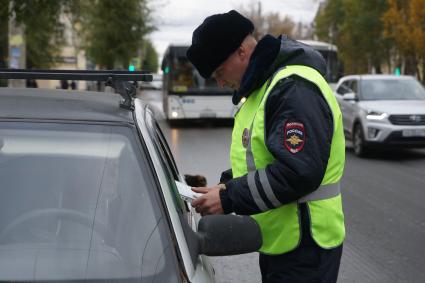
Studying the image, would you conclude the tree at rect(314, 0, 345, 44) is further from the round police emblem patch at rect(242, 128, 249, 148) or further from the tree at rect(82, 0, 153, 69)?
A: the round police emblem patch at rect(242, 128, 249, 148)

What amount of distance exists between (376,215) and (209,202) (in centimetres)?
613

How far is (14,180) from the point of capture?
2768 millimetres

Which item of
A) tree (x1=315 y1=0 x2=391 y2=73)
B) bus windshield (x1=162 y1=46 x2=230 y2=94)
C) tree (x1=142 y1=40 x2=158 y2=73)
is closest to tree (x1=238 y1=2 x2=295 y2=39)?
tree (x1=142 y1=40 x2=158 y2=73)

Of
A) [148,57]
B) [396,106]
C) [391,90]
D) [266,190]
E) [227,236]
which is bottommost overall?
[148,57]

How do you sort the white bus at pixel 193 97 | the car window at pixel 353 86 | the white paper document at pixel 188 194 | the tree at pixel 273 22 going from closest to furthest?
1. the white paper document at pixel 188 194
2. the car window at pixel 353 86
3. the white bus at pixel 193 97
4. the tree at pixel 273 22

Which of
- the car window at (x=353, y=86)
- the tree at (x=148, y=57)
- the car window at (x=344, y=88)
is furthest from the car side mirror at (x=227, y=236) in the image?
the tree at (x=148, y=57)

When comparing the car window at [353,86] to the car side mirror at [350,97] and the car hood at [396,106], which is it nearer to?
the car side mirror at [350,97]

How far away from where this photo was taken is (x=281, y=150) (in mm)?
2641

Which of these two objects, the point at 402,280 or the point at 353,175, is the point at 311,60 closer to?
the point at 402,280

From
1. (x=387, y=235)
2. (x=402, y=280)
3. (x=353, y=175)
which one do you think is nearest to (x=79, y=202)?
(x=402, y=280)

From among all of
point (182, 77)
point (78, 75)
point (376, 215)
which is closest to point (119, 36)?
point (182, 77)

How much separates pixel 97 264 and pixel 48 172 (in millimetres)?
472

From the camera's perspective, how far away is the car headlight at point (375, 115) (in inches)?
551

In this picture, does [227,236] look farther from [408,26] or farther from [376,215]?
[408,26]
